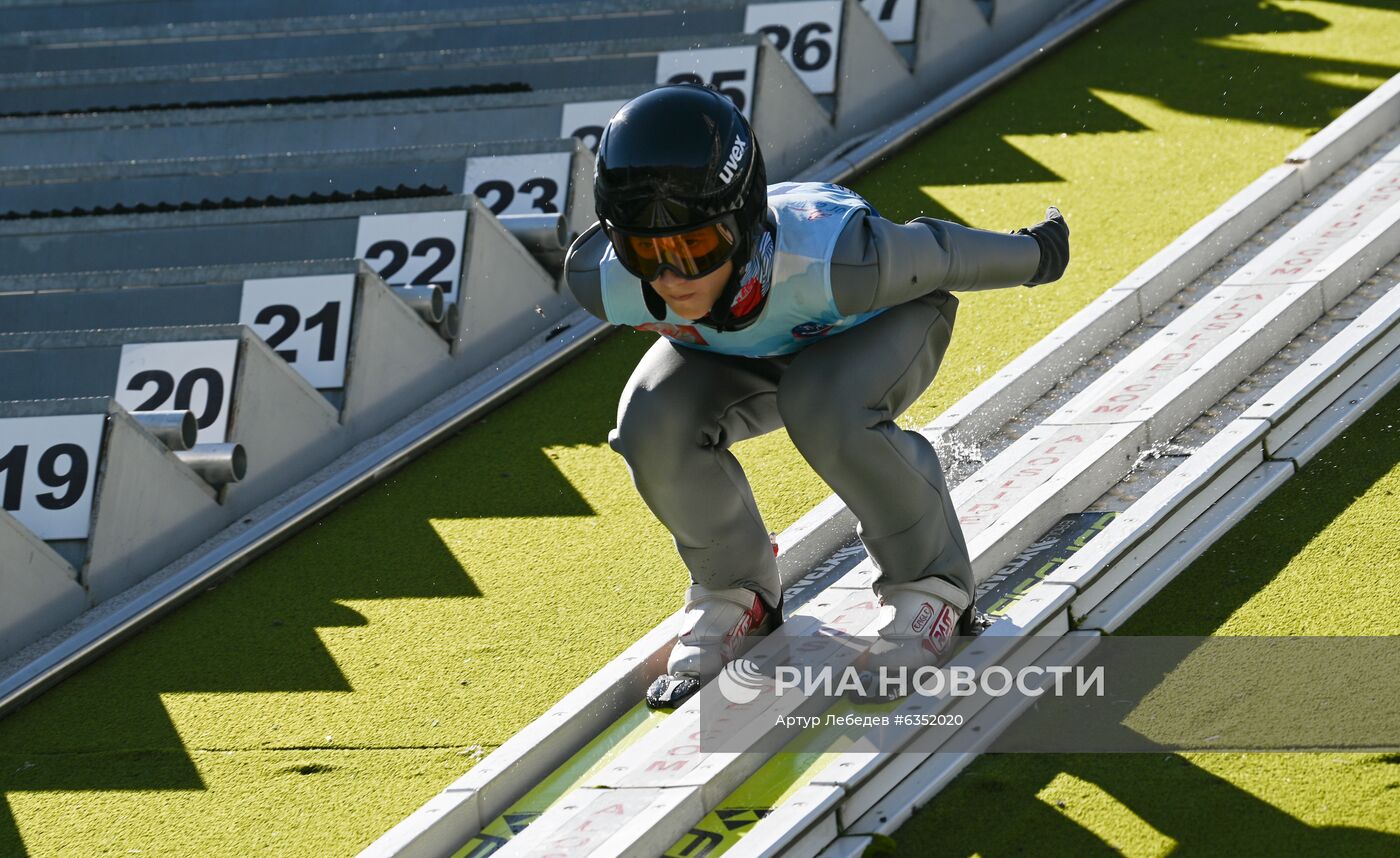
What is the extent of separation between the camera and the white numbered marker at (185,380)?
458 cm

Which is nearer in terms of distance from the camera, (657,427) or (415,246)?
(657,427)

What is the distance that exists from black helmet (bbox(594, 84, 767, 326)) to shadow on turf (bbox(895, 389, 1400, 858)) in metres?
0.96

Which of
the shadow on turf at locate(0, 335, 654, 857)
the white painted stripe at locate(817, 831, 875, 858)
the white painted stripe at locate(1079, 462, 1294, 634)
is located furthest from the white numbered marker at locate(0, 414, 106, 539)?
the white painted stripe at locate(1079, 462, 1294, 634)

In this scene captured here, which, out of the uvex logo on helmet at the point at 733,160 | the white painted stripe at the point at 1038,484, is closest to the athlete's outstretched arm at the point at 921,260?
the uvex logo on helmet at the point at 733,160

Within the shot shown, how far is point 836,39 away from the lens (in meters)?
6.40

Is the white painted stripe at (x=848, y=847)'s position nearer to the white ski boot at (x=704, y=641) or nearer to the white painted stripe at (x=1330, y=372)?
the white ski boot at (x=704, y=641)

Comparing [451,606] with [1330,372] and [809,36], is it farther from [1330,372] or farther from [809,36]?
[809,36]

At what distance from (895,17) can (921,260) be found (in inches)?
163

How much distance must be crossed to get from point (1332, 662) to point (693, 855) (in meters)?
1.16

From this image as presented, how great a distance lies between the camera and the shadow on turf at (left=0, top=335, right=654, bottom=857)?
11.8 feet

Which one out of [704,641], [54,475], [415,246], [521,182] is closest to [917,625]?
[704,641]

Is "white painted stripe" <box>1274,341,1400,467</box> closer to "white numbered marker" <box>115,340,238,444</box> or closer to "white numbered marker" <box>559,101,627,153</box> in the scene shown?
"white numbered marker" <box>115,340,238,444</box>

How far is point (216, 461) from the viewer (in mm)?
4441

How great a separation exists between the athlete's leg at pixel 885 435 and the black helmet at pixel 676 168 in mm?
293
